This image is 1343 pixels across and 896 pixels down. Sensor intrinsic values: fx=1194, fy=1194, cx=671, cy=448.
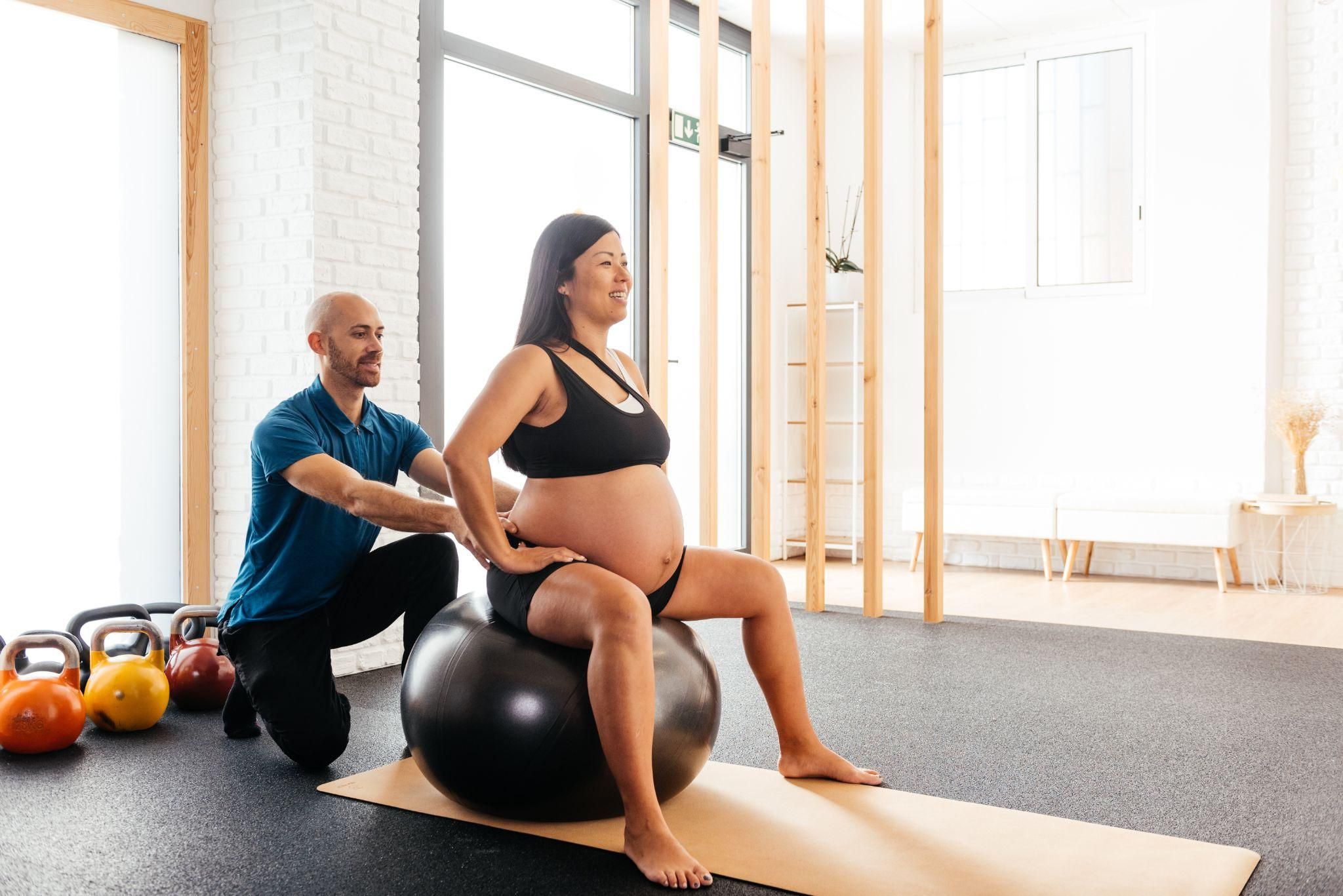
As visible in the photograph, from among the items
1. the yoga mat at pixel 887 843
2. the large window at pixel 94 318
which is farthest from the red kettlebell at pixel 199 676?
the yoga mat at pixel 887 843

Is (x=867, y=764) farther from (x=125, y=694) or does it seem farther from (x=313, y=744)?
(x=125, y=694)

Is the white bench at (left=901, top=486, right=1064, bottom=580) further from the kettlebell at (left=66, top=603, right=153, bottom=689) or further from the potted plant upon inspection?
the kettlebell at (left=66, top=603, right=153, bottom=689)

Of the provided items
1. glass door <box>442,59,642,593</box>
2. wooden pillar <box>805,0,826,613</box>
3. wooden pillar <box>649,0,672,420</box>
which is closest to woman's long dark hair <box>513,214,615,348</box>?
glass door <box>442,59,642,593</box>

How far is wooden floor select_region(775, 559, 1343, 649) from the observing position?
15.8 feet

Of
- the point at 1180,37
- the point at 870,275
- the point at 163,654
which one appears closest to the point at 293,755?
Result: the point at 163,654

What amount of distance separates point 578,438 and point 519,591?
310 mm

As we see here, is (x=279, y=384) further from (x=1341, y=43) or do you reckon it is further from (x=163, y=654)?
(x=1341, y=43)

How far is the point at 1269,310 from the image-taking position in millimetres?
6121

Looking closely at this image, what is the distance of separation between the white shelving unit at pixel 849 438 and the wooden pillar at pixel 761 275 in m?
1.98

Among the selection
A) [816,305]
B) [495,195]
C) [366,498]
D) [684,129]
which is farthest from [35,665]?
[684,129]

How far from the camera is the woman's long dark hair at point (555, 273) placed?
2.35 m

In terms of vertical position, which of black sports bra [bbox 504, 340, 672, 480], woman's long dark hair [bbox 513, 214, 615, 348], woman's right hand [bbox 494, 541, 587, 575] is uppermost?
woman's long dark hair [bbox 513, 214, 615, 348]

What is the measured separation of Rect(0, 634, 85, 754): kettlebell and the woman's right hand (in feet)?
4.27

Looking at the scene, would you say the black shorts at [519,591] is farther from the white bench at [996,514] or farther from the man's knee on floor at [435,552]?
the white bench at [996,514]
